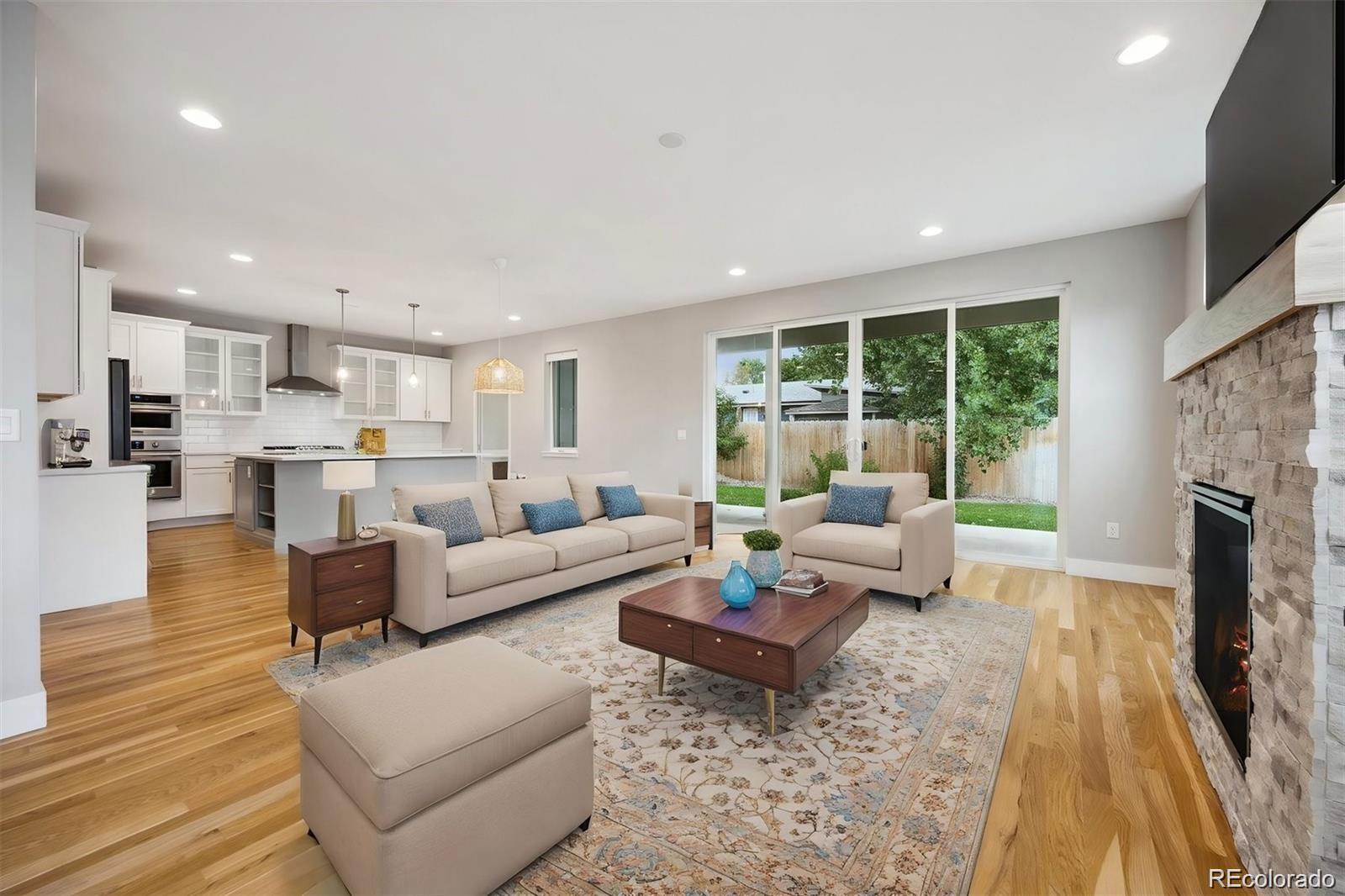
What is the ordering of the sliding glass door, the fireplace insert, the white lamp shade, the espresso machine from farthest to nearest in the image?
the sliding glass door → the espresso machine → the white lamp shade → the fireplace insert

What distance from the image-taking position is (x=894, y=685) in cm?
252

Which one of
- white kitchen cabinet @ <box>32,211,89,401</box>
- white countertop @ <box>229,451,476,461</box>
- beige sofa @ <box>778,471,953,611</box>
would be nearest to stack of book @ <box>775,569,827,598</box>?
beige sofa @ <box>778,471,953,611</box>

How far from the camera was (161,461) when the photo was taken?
6391 mm

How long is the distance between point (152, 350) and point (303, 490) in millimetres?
2863

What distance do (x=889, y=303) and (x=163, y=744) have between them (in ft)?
18.6

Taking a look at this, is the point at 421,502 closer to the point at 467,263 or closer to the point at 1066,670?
the point at 467,263

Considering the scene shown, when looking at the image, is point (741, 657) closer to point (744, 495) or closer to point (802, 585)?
point (802, 585)

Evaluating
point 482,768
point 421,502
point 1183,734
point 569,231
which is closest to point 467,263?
point 569,231

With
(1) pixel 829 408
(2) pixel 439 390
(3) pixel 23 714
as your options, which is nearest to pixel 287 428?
(2) pixel 439 390

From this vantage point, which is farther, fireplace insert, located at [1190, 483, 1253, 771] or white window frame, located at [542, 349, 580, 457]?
white window frame, located at [542, 349, 580, 457]

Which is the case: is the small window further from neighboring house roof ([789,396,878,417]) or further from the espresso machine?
the espresso machine

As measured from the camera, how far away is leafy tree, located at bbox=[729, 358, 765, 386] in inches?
243

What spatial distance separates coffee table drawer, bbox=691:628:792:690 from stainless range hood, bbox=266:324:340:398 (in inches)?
286

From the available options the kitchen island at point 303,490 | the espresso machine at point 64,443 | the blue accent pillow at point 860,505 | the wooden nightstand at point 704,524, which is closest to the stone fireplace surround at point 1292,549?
the blue accent pillow at point 860,505
